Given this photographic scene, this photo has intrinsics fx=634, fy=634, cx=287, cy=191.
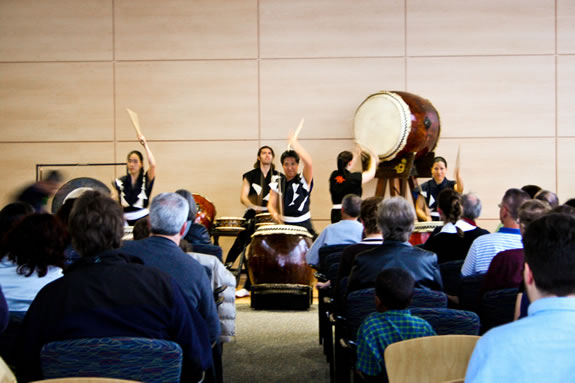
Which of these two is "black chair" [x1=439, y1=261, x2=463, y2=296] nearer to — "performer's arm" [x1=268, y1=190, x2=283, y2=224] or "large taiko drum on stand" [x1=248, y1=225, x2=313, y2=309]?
"large taiko drum on stand" [x1=248, y1=225, x2=313, y2=309]

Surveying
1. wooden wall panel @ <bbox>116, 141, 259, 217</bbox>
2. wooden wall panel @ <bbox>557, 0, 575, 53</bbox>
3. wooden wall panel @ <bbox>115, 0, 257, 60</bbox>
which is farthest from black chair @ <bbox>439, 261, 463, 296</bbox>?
wooden wall panel @ <bbox>557, 0, 575, 53</bbox>

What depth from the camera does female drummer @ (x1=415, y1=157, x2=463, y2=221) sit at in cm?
607

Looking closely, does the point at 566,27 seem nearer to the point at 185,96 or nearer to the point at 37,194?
the point at 185,96

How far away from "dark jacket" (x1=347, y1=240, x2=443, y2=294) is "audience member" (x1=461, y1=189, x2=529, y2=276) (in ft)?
1.24

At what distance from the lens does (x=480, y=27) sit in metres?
6.82

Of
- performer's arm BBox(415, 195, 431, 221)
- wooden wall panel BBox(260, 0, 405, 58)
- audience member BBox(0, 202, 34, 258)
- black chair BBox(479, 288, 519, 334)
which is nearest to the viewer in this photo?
black chair BBox(479, 288, 519, 334)

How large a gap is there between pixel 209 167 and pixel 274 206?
1.62m

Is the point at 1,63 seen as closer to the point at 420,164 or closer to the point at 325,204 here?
the point at 325,204

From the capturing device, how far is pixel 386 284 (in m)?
2.12

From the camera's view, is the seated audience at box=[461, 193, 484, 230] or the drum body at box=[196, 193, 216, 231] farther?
the drum body at box=[196, 193, 216, 231]

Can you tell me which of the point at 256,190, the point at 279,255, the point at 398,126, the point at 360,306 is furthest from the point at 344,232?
the point at 256,190

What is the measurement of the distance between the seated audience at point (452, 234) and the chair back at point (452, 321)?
1.37 m

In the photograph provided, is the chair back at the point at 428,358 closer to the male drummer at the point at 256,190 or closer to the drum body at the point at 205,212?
the male drummer at the point at 256,190

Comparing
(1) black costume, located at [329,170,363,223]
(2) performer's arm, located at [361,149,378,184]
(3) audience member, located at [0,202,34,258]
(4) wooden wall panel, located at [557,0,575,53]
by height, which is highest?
(4) wooden wall panel, located at [557,0,575,53]
